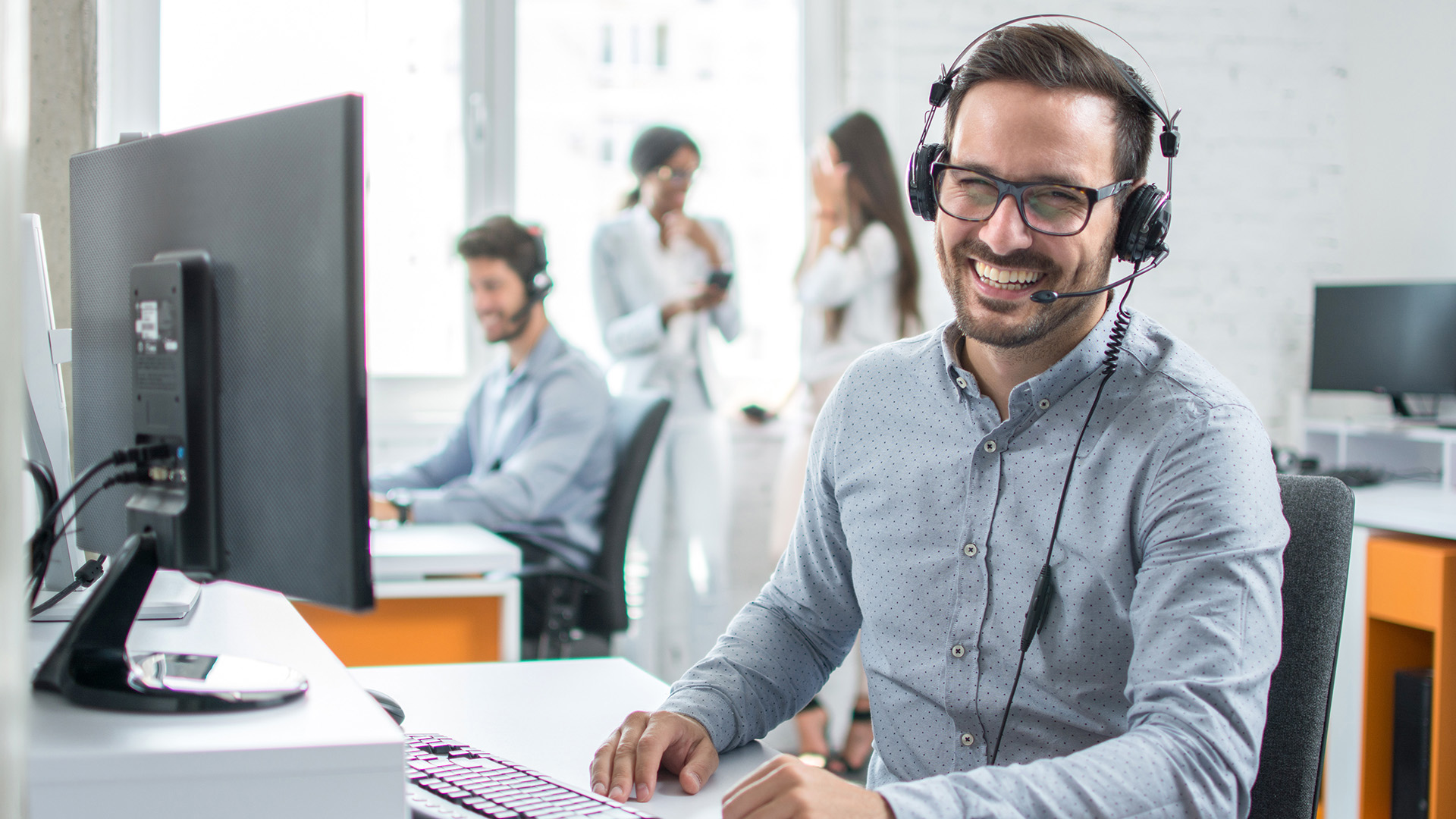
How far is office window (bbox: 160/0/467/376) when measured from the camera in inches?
131

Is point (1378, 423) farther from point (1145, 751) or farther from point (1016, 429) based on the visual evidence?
point (1145, 751)

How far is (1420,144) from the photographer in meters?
3.75

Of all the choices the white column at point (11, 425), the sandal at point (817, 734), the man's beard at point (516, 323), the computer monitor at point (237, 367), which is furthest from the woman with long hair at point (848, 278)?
the white column at point (11, 425)

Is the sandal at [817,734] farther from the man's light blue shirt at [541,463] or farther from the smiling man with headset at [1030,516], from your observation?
the smiling man with headset at [1030,516]

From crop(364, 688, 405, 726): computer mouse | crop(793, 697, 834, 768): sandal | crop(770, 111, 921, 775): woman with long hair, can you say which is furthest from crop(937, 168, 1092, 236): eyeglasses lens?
crop(793, 697, 834, 768): sandal

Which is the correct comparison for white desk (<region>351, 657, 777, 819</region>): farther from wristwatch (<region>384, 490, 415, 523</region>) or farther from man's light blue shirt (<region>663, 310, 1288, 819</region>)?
wristwatch (<region>384, 490, 415, 523</region>)

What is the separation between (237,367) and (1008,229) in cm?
69

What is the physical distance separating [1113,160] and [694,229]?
2417 mm

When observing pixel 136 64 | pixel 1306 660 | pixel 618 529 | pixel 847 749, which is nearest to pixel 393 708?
pixel 1306 660

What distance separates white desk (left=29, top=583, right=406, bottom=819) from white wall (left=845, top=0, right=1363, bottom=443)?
3.69 meters

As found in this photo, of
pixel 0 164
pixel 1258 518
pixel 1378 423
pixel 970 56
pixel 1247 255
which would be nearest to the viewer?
pixel 0 164

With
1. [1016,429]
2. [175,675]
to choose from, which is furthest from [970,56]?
[175,675]

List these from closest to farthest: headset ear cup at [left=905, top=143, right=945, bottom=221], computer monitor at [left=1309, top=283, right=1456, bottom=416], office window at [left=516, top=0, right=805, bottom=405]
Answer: headset ear cup at [left=905, top=143, right=945, bottom=221], computer monitor at [left=1309, top=283, right=1456, bottom=416], office window at [left=516, top=0, right=805, bottom=405]

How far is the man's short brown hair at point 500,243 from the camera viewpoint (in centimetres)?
286
